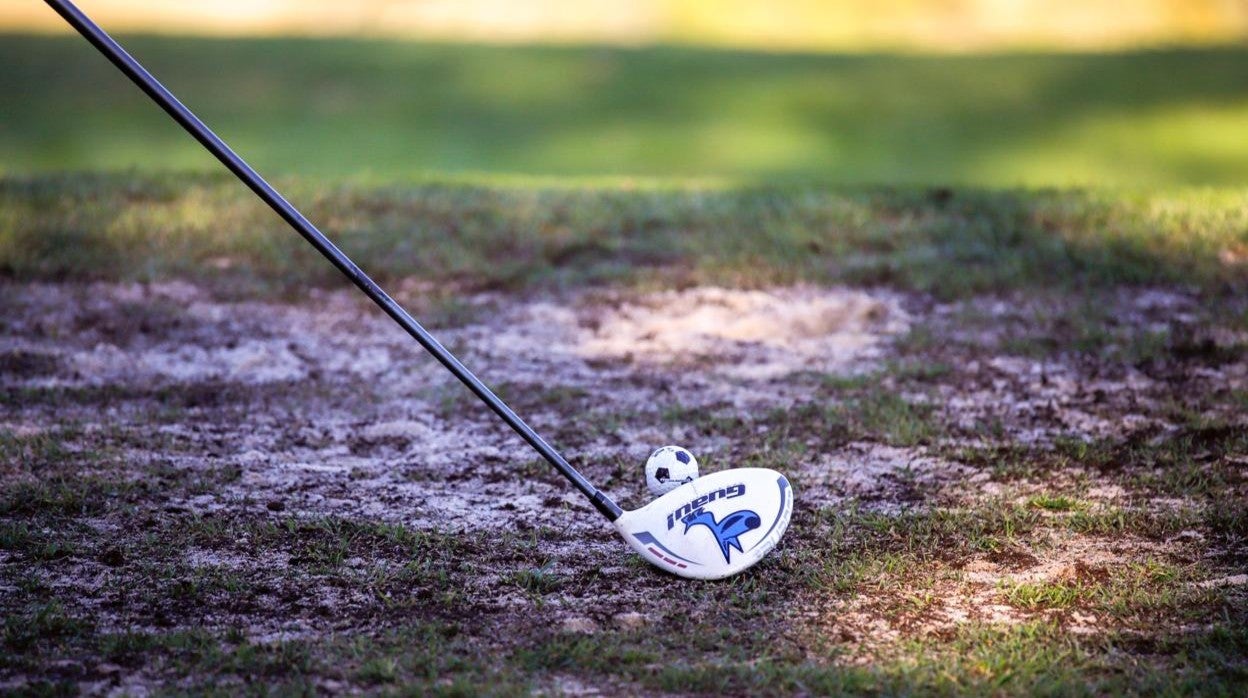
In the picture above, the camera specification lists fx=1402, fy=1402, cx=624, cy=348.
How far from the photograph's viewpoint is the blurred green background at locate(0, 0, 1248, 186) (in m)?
10.0

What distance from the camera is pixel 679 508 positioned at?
3.79m

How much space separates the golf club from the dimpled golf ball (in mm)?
108

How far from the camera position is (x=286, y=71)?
12656mm

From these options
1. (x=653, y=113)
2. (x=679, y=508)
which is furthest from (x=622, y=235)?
(x=653, y=113)

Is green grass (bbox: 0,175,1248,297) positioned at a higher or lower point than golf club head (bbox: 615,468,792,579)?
Result: higher

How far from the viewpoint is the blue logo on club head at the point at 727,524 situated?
373 centimetres

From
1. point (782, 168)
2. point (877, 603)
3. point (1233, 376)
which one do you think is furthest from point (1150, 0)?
point (877, 603)

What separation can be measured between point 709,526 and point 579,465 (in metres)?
1.09

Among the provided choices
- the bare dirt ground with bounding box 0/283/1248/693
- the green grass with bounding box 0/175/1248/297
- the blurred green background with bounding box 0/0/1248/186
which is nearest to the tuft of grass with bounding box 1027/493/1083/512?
the bare dirt ground with bounding box 0/283/1248/693

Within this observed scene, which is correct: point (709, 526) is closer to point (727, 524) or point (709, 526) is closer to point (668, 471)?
point (727, 524)

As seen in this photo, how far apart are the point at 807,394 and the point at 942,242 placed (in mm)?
2117

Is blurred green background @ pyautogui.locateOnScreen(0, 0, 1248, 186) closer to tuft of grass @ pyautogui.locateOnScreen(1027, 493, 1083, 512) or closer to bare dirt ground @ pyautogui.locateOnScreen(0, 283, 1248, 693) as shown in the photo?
bare dirt ground @ pyautogui.locateOnScreen(0, 283, 1248, 693)

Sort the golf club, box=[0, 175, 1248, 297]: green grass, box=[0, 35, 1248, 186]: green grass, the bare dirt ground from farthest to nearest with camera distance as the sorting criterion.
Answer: box=[0, 35, 1248, 186]: green grass
box=[0, 175, 1248, 297]: green grass
the golf club
the bare dirt ground

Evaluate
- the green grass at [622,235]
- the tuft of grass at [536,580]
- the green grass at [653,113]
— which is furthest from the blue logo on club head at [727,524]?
the green grass at [653,113]
